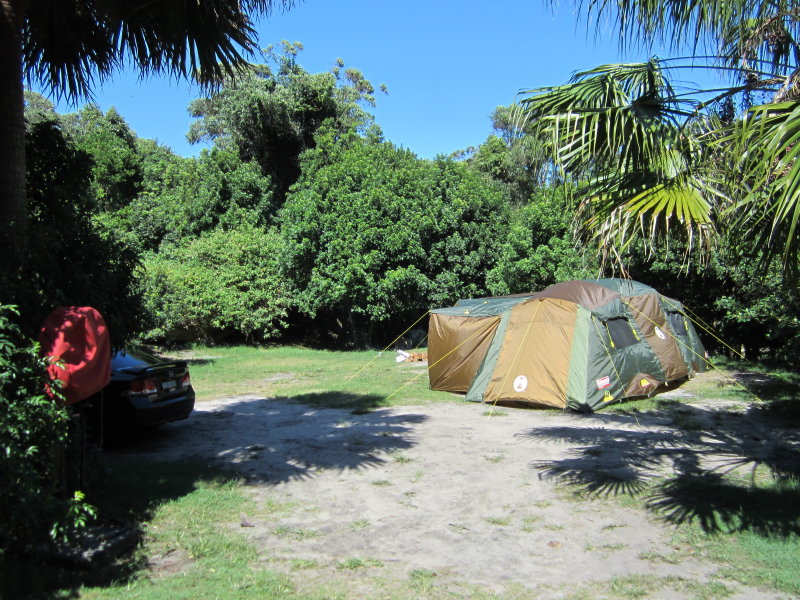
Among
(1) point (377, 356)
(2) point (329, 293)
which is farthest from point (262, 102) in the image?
(1) point (377, 356)

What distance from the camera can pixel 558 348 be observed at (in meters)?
10.8

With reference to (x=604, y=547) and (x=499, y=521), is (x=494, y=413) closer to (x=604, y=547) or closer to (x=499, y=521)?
(x=499, y=521)

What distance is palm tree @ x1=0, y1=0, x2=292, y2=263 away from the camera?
17.6 ft

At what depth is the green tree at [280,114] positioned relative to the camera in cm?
2463

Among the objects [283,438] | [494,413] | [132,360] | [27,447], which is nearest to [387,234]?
[494,413]

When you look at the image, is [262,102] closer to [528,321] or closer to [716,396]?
[528,321]

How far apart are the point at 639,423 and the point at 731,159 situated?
536 centimetres

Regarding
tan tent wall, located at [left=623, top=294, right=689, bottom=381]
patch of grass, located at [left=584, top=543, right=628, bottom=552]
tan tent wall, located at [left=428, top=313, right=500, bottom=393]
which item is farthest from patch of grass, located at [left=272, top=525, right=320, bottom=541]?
tan tent wall, located at [left=623, top=294, right=689, bottom=381]

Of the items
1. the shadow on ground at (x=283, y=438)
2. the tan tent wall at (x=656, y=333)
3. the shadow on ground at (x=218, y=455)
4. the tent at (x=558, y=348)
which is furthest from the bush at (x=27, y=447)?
the tan tent wall at (x=656, y=333)

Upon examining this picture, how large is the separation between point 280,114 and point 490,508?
21962mm

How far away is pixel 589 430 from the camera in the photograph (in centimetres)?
898

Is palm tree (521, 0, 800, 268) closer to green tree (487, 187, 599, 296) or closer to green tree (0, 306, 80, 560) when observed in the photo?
green tree (0, 306, 80, 560)

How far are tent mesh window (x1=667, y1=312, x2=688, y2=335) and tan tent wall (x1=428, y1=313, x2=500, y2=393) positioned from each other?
16.0ft

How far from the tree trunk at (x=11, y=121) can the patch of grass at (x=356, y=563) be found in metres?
3.49
